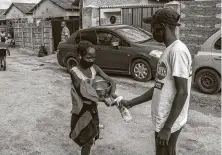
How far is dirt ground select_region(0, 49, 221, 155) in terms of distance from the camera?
4.66 metres

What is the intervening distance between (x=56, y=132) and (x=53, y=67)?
781cm

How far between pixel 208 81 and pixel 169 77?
570cm

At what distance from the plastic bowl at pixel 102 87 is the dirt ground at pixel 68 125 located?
145 cm

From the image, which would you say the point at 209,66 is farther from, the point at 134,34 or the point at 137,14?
the point at 137,14

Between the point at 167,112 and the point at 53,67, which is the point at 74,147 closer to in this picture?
the point at 167,112

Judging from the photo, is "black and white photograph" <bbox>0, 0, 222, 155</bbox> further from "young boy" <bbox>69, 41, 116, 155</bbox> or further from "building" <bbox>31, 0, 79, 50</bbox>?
"building" <bbox>31, 0, 79, 50</bbox>

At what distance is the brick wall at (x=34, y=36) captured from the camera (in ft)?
57.3

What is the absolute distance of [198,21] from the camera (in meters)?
11.7

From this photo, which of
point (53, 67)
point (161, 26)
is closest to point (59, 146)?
point (161, 26)

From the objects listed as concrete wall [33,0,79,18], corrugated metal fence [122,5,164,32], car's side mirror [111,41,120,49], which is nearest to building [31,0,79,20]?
concrete wall [33,0,79,18]

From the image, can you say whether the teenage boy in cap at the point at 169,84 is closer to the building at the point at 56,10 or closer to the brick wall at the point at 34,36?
the brick wall at the point at 34,36

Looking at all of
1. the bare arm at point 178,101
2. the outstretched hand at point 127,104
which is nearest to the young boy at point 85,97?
the outstretched hand at point 127,104

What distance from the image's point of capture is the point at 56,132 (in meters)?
5.37

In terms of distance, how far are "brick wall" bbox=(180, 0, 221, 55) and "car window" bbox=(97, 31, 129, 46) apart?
11.3ft
